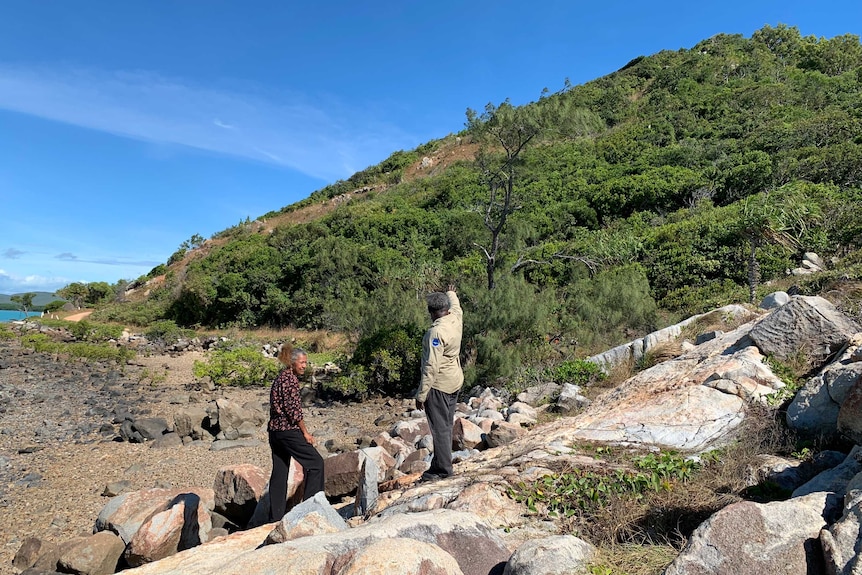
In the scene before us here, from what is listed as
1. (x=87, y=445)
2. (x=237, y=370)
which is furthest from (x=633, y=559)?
(x=237, y=370)

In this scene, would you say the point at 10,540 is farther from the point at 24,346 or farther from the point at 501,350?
the point at 24,346

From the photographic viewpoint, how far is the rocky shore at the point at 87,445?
19.9 feet

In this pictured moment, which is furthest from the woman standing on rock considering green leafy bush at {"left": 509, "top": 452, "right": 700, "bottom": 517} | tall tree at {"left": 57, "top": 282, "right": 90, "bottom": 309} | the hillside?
tall tree at {"left": 57, "top": 282, "right": 90, "bottom": 309}

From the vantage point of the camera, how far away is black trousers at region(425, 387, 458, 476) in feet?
14.8

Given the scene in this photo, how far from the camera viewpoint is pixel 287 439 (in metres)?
4.71

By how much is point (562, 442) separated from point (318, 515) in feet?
7.65

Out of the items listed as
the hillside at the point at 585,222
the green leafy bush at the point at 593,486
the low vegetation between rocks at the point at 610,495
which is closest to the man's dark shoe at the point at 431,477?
the low vegetation between rocks at the point at 610,495

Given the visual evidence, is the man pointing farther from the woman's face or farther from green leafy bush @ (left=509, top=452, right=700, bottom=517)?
the woman's face

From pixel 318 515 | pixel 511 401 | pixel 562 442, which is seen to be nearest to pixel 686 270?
pixel 511 401

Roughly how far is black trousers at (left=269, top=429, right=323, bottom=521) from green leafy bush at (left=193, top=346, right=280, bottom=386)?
9162mm

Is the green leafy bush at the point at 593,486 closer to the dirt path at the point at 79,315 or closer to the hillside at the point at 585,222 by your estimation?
the hillside at the point at 585,222

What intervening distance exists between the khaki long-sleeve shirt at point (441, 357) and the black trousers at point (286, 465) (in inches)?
47.5

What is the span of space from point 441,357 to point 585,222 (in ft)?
77.1

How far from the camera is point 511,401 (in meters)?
9.21
